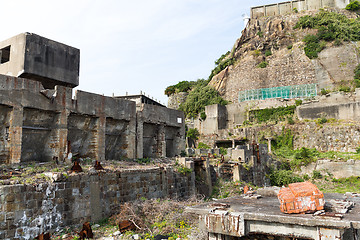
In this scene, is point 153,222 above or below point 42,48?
below

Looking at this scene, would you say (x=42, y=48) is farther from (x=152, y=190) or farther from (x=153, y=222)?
(x=153, y=222)

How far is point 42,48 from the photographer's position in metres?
11.2

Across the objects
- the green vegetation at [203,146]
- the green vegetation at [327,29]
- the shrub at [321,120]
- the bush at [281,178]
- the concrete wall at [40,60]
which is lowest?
the bush at [281,178]

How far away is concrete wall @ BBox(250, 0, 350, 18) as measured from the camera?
1581 inches

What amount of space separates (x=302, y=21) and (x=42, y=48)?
119 feet

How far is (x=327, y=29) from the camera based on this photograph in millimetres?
35438

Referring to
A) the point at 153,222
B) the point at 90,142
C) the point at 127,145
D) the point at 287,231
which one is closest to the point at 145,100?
the point at 127,145

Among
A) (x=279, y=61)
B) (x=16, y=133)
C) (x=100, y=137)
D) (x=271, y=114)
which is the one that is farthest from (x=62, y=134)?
(x=279, y=61)

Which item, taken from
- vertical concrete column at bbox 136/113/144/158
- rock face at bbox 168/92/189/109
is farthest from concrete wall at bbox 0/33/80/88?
rock face at bbox 168/92/189/109

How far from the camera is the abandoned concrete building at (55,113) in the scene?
8672 millimetres

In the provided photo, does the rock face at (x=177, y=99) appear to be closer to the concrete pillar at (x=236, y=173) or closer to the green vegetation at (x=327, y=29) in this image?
the green vegetation at (x=327, y=29)

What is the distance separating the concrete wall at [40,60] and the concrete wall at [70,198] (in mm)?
5227

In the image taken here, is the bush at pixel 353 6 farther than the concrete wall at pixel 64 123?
Yes

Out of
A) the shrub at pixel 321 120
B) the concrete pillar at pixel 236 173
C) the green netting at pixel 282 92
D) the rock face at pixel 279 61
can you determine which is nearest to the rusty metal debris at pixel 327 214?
the concrete pillar at pixel 236 173
